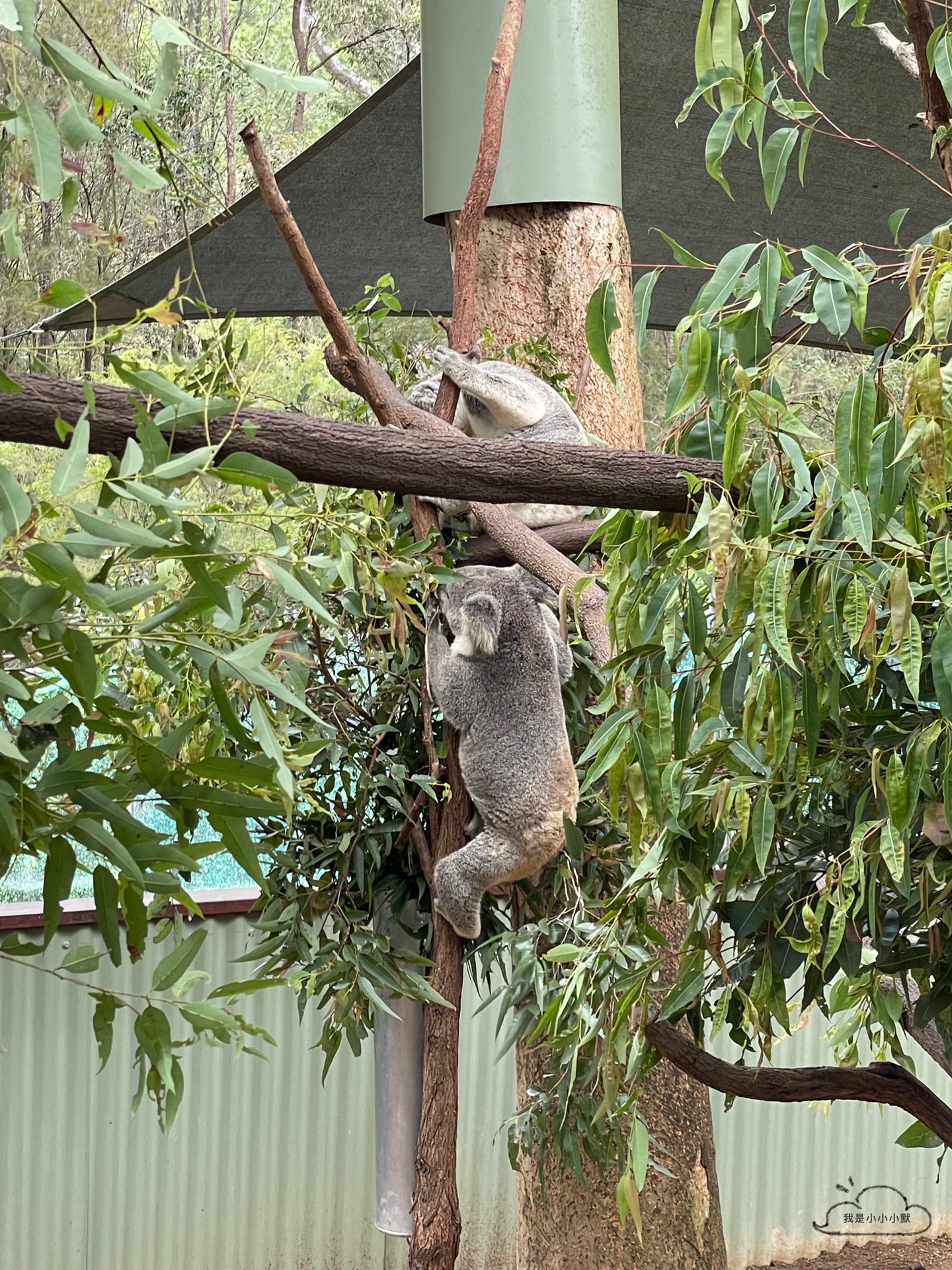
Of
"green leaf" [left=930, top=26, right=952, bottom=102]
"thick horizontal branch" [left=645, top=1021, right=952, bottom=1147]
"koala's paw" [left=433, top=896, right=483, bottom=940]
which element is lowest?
"thick horizontal branch" [left=645, top=1021, right=952, bottom=1147]

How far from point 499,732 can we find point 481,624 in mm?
162

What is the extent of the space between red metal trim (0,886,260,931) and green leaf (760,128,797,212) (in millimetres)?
1706

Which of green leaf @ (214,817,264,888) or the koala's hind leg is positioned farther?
the koala's hind leg

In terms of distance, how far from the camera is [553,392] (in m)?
2.08

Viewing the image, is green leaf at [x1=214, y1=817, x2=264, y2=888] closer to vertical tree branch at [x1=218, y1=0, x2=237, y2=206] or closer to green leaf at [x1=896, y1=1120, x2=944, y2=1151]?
green leaf at [x1=896, y1=1120, x2=944, y2=1151]

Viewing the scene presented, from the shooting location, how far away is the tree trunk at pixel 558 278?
8.23 ft

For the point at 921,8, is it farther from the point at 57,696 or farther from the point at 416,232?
the point at 416,232

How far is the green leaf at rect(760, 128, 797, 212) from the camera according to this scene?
0.98 meters

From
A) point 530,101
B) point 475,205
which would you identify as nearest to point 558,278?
point 530,101

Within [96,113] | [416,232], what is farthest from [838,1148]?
[96,113]

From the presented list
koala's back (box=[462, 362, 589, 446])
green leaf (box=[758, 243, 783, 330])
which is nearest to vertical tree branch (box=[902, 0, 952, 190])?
green leaf (box=[758, 243, 783, 330])

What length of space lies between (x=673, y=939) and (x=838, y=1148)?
1.55m

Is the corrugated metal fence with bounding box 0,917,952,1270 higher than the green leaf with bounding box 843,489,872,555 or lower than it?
lower

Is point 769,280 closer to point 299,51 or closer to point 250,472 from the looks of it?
point 250,472
